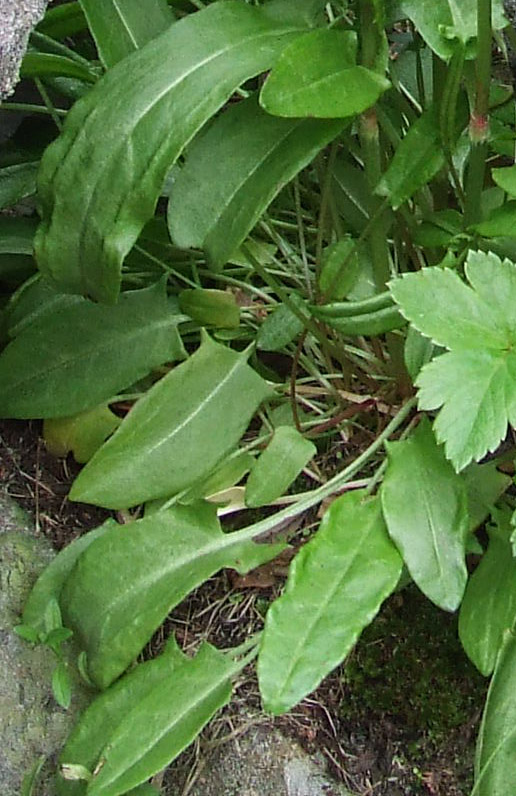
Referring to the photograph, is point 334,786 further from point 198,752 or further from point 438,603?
point 438,603

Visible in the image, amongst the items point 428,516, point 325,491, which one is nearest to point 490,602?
point 428,516

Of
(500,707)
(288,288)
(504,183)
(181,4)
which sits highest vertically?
Answer: (181,4)

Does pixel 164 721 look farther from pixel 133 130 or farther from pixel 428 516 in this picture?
pixel 133 130

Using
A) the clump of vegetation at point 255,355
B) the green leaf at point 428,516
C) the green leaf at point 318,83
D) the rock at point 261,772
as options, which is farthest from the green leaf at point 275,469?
the green leaf at point 318,83

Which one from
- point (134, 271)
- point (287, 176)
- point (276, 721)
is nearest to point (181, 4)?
point (134, 271)

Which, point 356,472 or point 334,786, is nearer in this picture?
point 334,786

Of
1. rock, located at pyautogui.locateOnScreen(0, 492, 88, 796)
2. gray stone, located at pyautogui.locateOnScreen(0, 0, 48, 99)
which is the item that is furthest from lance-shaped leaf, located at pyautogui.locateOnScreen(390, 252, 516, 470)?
rock, located at pyautogui.locateOnScreen(0, 492, 88, 796)
